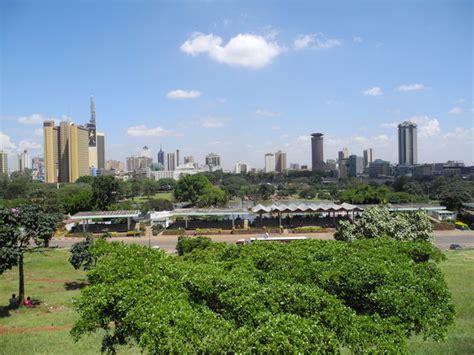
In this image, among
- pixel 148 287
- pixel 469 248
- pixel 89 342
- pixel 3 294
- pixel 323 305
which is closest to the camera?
pixel 323 305

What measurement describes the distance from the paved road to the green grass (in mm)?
7069

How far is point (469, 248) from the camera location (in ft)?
106

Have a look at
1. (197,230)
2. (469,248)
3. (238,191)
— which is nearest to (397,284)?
(469,248)

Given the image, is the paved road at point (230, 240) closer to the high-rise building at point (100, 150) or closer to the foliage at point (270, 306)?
the foliage at point (270, 306)

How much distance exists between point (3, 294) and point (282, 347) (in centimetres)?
1898

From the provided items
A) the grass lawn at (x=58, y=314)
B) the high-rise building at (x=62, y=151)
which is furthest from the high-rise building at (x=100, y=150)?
the grass lawn at (x=58, y=314)

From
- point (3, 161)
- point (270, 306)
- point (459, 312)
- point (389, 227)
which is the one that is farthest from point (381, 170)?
point (270, 306)

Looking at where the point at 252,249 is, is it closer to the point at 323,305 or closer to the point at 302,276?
the point at 302,276

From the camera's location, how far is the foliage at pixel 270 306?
736 cm

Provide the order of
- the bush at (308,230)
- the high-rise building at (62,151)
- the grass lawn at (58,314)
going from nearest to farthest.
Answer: the grass lawn at (58,314), the bush at (308,230), the high-rise building at (62,151)

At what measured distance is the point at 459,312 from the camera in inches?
629

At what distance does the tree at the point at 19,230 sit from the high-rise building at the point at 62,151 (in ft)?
367

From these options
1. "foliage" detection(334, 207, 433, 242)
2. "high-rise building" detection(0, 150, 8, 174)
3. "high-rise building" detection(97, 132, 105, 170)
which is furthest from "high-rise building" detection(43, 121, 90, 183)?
"foliage" detection(334, 207, 433, 242)

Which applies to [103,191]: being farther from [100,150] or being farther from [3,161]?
[100,150]
